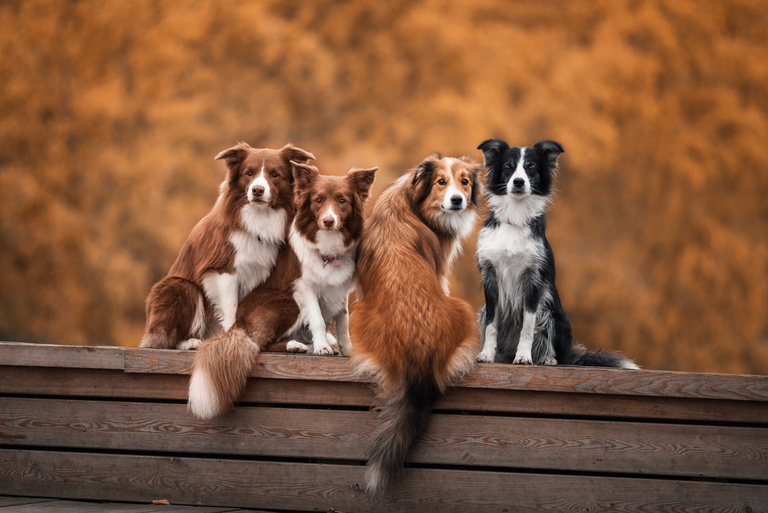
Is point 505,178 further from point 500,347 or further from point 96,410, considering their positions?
point 96,410

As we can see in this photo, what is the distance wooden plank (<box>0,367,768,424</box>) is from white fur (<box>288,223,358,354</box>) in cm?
18

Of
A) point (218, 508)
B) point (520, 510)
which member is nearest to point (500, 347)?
point (520, 510)

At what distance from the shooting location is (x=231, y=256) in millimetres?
2236

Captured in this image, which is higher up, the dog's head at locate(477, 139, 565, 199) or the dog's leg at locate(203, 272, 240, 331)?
the dog's head at locate(477, 139, 565, 199)

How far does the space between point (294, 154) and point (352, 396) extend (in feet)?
2.76

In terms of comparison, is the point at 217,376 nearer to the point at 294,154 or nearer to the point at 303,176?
the point at 303,176

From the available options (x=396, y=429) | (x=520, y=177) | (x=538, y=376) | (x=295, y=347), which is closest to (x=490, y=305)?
(x=538, y=376)

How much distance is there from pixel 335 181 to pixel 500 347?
76 centimetres

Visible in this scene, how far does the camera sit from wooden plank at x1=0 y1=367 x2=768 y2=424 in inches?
76.4

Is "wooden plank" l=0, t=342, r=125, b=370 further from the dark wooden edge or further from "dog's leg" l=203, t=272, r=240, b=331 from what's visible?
"dog's leg" l=203, t=272, r=240, b=331

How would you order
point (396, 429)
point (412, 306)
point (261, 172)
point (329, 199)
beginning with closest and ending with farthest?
point (396, 429) → point (412, 306) → point (329, 199) → point (261, 172)

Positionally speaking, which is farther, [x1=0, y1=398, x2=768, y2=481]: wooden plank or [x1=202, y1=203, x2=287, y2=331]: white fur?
[x1=202, y1=203, x2=287, y2=331]: white fur

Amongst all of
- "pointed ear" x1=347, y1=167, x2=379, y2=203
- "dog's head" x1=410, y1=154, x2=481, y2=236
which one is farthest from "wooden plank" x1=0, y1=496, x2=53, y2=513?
"dog's head" x1=410, y1=154, x2=481, y2=236

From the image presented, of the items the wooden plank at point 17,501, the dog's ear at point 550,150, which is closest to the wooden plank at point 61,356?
the wooden plank at point 17,501
